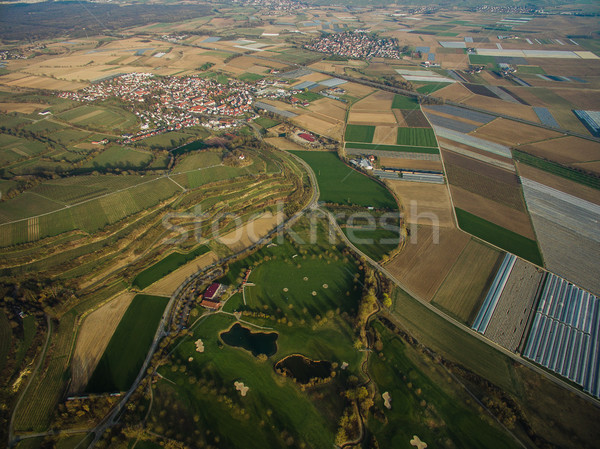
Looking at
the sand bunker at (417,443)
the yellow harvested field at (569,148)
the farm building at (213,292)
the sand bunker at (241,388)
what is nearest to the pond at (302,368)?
the sand bunker at (241,388)

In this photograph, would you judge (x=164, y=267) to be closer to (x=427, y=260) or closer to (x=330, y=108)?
(x=427, y=260)

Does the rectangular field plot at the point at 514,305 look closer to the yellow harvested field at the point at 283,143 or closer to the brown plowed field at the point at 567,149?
the brown plowed field at the point at 567,149

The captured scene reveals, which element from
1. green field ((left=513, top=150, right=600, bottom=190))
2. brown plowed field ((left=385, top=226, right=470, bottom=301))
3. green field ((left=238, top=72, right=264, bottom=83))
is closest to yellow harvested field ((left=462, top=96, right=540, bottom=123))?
green field ((left=513, top=150, right=600, bottom=190))

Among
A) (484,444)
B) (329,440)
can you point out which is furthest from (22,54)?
(484,444)

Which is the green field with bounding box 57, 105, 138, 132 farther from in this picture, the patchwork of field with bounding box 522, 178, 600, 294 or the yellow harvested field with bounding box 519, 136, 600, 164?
the yellow harvested field with bounding box 519, 136, 600, 164

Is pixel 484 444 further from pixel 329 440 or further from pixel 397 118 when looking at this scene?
pixel 397 118

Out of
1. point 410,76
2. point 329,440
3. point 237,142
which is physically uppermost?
point 410,76

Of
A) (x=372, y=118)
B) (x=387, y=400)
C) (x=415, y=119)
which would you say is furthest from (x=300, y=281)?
(x=415, y=119)
